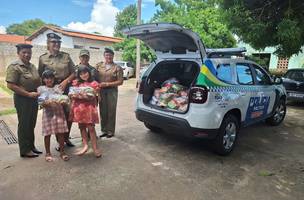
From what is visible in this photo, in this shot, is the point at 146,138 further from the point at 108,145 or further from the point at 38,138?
the point at 38,138

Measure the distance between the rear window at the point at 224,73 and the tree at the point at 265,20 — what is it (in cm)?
295

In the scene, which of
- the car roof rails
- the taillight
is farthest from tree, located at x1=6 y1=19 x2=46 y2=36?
the taillight

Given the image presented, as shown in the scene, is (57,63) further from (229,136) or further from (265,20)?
(265,20)

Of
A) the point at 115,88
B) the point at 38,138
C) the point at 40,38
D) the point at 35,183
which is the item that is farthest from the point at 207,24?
the point at 40,38

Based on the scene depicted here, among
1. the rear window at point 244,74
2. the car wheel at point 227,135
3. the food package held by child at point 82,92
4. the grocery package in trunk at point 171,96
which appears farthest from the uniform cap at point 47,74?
the rear window at point 244,74

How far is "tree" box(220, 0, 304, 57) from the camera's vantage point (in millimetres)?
6602

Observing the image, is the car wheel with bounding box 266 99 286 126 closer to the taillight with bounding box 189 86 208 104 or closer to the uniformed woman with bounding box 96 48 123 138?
the taillight with bounding box 189 86 208 104

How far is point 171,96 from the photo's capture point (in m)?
4.55

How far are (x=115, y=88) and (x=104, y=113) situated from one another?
21.2 inches

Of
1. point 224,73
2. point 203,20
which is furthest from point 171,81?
point 203,20

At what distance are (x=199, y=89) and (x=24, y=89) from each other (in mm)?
2486

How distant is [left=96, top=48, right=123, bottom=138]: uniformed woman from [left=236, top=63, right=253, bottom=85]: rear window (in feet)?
7.04

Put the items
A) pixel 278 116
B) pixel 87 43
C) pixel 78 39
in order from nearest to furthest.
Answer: pixel 278 116 → pixel 78 39 → pixel 87 43

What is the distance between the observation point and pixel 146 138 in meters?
5.12
